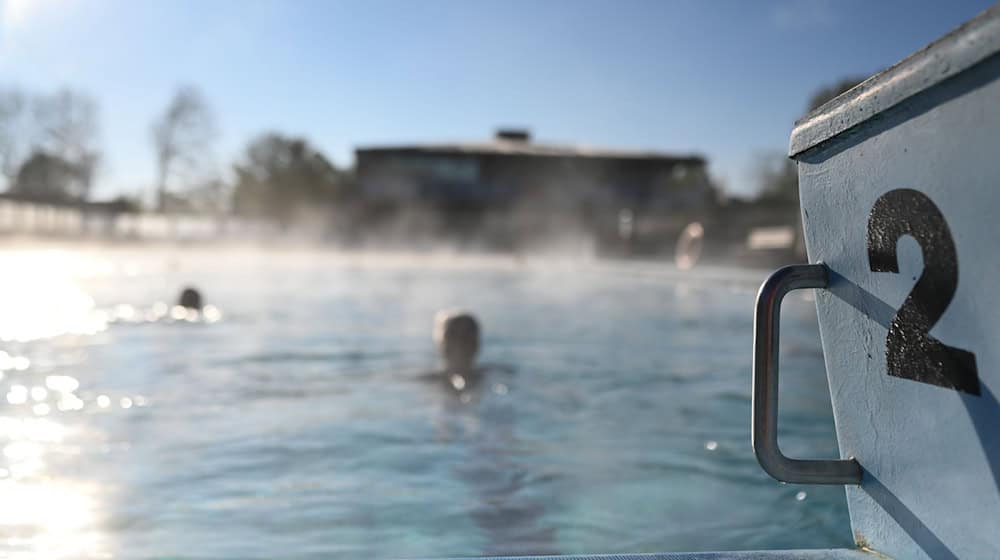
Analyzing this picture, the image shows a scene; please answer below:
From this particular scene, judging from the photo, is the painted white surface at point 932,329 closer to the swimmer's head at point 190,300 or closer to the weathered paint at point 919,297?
the weathered paint at point 919,297

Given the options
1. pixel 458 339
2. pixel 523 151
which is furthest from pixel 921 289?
pixel 523 151

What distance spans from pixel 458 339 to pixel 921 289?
5.38 meters

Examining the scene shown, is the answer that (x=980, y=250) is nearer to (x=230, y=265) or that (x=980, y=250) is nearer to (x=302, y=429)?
(x=302, y=429)

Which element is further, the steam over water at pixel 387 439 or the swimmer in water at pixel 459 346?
the swimmer in water at pixel 459 346

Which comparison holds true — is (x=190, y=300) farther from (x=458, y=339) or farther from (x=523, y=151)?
(x=523, y=151)

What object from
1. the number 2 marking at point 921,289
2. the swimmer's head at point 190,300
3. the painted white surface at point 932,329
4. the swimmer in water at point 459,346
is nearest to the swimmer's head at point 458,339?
the swimmer in water at point 459,346

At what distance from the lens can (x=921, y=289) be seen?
3.79 ft

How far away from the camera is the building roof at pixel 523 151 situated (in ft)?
87.1

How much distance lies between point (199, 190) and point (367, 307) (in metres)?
36.1

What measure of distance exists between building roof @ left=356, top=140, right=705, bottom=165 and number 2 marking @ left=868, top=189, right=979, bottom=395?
2564 cm

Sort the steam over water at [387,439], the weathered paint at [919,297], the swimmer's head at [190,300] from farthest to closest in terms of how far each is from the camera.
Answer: the swimmer's head at [190,300]
the steam over water at [387,439]
the weathered paint at [919,297]

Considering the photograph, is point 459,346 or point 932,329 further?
point 459,346

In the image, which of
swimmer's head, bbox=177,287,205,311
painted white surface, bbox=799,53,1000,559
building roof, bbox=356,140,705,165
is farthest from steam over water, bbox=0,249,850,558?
building roof, bbox=356,140,705,165

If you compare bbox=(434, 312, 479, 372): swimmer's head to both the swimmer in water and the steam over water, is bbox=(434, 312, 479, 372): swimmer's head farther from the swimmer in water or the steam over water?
the steam over water
